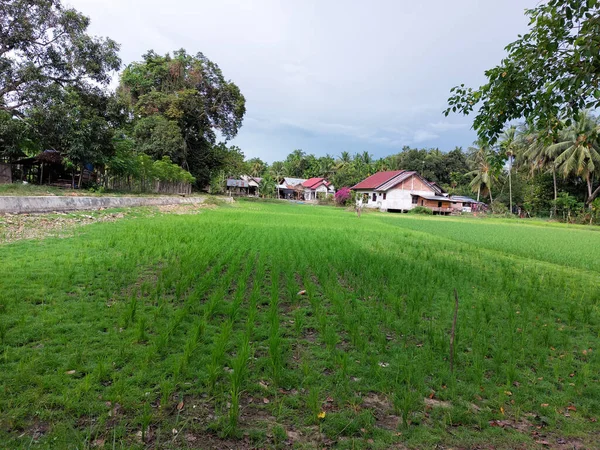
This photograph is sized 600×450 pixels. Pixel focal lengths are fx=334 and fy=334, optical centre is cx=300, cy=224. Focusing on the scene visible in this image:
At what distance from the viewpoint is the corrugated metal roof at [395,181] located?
4000 centimetres

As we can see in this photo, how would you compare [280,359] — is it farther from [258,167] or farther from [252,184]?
[258,167]

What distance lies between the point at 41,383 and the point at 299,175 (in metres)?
76.7

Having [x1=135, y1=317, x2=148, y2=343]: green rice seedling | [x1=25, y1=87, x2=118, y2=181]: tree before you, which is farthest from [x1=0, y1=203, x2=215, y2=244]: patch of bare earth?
[x1=25, y1=87, x2=118, y2=181]: tree

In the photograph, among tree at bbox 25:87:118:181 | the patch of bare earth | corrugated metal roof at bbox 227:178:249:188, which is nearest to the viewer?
the patch of bare earth

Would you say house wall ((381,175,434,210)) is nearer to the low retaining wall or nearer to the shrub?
the shrub

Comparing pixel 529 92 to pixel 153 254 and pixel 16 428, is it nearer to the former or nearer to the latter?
pixel 16 428

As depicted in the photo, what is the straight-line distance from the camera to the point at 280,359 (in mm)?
2957

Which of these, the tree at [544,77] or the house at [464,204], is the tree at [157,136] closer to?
the tree at [544,77]

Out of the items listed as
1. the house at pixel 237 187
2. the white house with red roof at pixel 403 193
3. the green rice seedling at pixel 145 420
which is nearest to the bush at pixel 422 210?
the white house with red roof at pixel 403 193

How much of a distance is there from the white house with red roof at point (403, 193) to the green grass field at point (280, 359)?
116ft

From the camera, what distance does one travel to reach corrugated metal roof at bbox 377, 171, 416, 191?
40.0 metres

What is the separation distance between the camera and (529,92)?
4.04 metres

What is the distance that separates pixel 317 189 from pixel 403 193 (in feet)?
77.0

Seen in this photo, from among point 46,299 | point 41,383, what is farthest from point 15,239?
point 41,383
